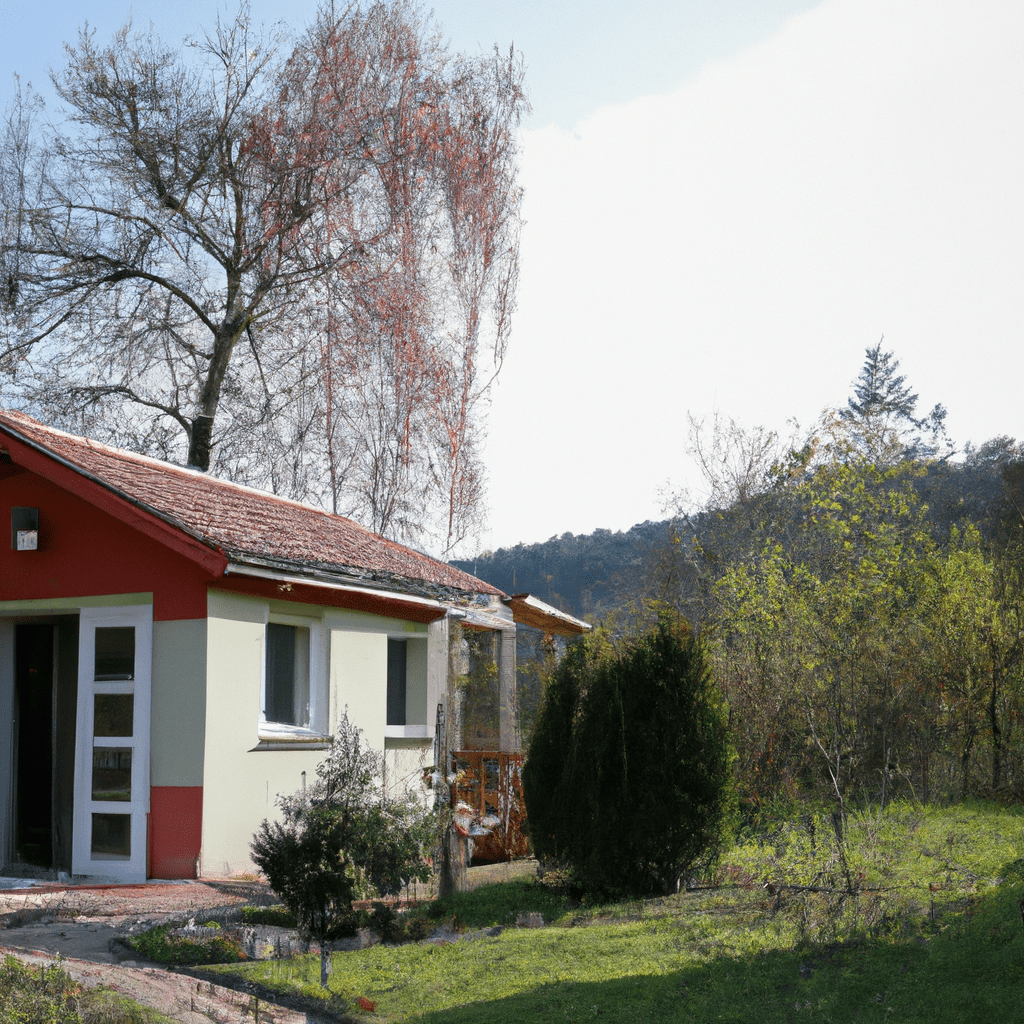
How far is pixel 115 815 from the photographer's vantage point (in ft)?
Answer: 29.8

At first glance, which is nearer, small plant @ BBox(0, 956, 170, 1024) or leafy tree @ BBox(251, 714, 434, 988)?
small plant @ BBox(0, 956, 170, 1024)

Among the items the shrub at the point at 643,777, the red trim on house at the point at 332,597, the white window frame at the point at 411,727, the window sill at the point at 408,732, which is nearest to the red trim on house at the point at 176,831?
the red trim on house at the point at 332,597

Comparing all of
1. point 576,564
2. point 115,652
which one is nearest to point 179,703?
point 115,652

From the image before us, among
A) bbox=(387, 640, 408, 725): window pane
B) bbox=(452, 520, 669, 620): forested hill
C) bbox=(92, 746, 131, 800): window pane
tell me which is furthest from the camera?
bbox=(452, 520, 669, 620): forested hill

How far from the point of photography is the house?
8812mm

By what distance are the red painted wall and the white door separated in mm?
246

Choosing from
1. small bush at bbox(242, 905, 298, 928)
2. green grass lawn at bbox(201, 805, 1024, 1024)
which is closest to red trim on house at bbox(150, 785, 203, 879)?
small bush at bbox(242, 905, 298, 928)

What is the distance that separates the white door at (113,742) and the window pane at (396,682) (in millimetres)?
3725

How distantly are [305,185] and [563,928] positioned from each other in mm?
18192

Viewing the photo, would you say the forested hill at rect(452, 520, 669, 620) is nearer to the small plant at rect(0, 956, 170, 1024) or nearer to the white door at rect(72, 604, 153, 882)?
the white door at rect(72, 604, 153, 882)

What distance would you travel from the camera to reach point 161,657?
29.6 ft

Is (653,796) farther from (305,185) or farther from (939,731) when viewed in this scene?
(305,185)

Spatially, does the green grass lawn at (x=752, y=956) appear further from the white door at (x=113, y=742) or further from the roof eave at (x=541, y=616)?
the roof eave at (x=541, y=616)

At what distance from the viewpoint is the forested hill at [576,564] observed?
4356cm
